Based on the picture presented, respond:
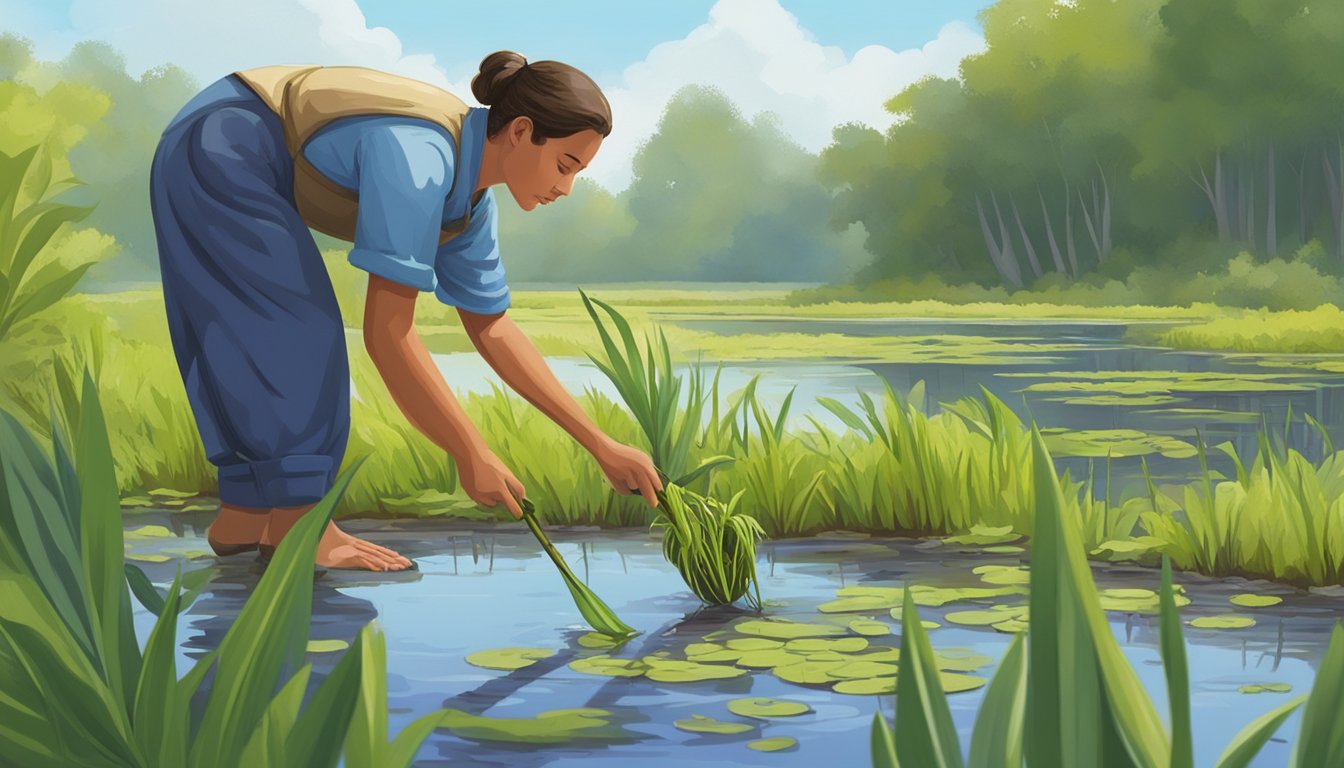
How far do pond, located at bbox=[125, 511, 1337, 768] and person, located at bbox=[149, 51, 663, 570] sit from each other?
0.24 meters

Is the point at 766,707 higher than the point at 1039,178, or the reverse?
the point at 1039,178

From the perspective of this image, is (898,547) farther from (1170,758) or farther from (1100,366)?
(1100,366)

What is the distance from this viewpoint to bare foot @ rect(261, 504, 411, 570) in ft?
8.86

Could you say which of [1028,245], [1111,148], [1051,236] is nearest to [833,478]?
[1051,236]

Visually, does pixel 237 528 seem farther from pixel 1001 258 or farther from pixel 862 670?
pixel 1001 258

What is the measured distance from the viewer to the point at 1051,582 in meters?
0.97

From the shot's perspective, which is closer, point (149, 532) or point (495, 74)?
point (495, 74)

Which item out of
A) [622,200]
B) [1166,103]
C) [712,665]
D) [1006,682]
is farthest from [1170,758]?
[622,200]

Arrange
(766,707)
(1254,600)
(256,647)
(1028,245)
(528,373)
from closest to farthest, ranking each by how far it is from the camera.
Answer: (256,647), (766,707), (528,373), (1254,600), (1028,245)

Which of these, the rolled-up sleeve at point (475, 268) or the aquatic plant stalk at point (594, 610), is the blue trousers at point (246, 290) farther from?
the aquatic plant stalk at point (594, 610)

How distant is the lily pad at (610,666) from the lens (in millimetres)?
2080

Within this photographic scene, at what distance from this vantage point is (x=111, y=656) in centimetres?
126

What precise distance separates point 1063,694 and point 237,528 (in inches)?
83.8

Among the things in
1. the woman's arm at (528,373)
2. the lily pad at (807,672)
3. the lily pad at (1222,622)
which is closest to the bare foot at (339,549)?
the woman's arm at (528,373)
